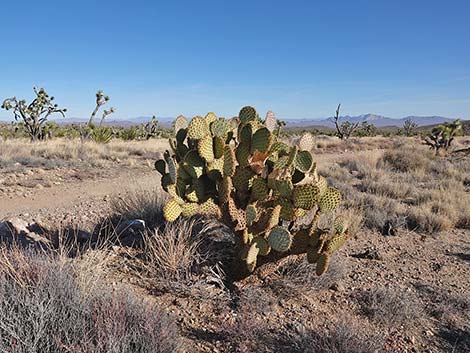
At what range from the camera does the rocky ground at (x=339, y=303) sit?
3.11 meters

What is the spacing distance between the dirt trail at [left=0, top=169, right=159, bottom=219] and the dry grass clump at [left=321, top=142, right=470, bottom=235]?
412 centimetres

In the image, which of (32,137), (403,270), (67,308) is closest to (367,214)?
(403,270)

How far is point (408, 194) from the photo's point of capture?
30.3ft

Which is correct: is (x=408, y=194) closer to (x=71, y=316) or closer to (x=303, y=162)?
(x=303, y=162)

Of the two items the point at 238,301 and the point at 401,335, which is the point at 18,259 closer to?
the point at 238,301

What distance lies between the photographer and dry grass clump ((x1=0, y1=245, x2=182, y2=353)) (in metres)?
2.42

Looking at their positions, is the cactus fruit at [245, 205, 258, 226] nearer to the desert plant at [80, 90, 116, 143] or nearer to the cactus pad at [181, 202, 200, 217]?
the cactus pad at [181, 202, 200, 217]

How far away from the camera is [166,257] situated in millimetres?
3912

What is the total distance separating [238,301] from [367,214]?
4097 millimetres

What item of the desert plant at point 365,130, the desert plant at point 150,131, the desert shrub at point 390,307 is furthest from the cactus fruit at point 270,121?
the desert plant at point 365,130

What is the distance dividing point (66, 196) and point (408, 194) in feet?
26.0

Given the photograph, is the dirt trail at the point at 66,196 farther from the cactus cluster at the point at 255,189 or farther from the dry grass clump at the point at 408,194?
the dry grass clump at the point at 408,194

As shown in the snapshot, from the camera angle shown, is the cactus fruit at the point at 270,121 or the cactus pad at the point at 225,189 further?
the cactus fruit at the point at 270,121

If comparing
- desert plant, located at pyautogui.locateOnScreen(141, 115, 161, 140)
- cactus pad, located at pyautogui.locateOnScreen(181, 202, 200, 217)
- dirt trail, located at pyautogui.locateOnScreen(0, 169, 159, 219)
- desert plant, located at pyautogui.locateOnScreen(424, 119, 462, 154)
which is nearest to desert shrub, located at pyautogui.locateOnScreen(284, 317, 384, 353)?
cactus pad, located at pyautogui.locateOnScreen(181, 202, 200, 217)
